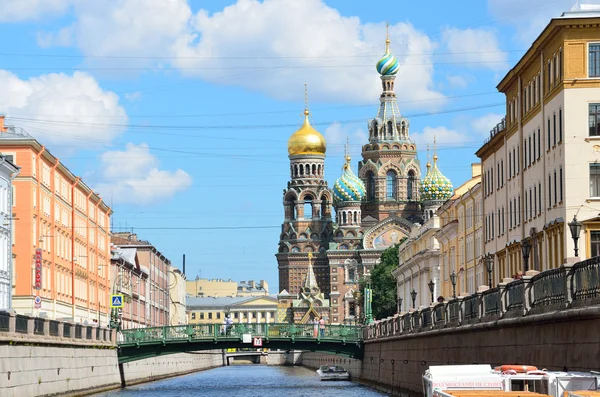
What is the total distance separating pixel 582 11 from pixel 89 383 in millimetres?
32384

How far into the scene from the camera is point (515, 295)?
39.2m

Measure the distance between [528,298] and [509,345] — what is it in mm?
1821

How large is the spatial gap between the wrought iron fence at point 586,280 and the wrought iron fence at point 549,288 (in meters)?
0.66

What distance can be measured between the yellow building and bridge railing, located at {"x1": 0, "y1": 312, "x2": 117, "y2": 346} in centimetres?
2203

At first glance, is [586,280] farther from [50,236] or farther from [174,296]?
[174,296]

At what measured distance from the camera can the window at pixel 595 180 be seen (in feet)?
179

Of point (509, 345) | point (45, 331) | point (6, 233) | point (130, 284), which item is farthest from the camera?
point (130, 284)

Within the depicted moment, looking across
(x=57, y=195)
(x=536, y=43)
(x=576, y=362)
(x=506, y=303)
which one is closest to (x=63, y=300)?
(x=57, y=195)

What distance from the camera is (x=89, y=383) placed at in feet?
239

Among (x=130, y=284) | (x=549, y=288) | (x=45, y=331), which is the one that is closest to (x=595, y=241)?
(x=549, y=288)

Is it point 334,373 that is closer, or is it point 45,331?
point 45,331

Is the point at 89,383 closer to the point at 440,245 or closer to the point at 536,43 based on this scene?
the point at 536,43

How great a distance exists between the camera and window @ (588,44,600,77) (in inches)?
2144

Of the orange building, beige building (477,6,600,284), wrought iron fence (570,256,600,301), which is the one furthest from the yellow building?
wrought iron fence (570,256,600,301)
